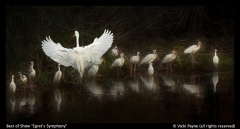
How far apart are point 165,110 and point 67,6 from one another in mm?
4547

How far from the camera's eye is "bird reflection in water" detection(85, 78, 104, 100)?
11.0 m

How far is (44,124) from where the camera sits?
29.4 feet

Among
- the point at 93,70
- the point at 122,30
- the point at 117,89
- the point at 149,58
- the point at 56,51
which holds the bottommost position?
the point at 117,89

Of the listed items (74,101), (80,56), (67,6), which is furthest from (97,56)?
(67,6)

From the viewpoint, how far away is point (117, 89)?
11.5 m

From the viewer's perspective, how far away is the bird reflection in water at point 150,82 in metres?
11.5

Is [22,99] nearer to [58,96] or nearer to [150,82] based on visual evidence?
[58,96]

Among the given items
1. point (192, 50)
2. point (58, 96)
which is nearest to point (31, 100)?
point (58, 96)

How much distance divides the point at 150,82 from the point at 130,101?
7.12ft

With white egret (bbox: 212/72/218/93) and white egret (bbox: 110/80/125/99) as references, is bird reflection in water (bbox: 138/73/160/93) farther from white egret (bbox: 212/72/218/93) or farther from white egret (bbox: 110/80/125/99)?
white egret (bbox: 212/72/218/93)

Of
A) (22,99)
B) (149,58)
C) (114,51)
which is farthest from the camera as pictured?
(114,51)

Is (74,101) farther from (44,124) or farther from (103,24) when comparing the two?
(103,24)

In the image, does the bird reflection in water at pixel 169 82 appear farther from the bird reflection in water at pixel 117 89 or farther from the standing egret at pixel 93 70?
the standing egret at pixel 93 70

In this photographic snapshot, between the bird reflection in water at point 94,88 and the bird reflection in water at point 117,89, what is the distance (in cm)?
21
